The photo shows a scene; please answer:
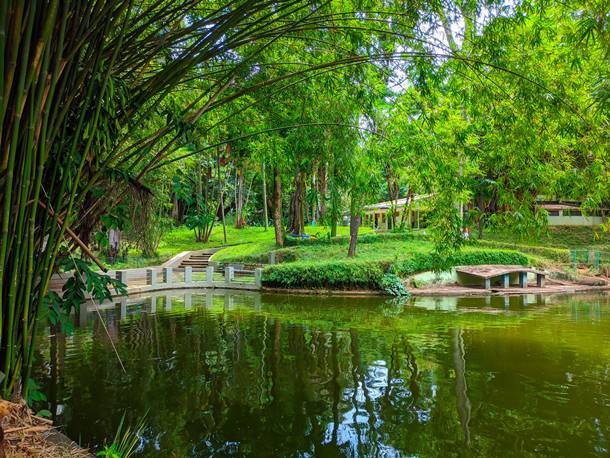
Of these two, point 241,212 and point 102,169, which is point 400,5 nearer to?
point 102,169

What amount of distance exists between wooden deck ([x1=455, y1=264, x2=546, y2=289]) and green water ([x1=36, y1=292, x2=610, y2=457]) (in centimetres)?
489

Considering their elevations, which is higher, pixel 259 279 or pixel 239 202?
pixel 239 202

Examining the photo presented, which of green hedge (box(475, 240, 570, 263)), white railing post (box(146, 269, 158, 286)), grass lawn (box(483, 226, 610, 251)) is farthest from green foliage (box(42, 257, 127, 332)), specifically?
grass lawn (box(483, 226, 610, 251))

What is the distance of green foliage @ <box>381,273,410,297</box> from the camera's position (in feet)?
41.7

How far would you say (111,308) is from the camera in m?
10.1

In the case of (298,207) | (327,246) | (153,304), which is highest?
(298,207)

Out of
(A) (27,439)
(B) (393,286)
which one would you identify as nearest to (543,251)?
(B) (393,286)

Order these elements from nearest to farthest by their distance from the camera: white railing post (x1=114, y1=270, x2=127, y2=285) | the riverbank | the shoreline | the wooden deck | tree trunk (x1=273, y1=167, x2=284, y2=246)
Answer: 1. the riverbank
2. white railing post (x1=114, y1=270, x2=127, y2=285)
3. the shoreline
4. the wooden deck
5. tree trunk (x1=273, y1=167, x2=284, y2=246)

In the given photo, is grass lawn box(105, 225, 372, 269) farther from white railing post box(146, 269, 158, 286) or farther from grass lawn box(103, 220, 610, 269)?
white railing post box(146, 269, 158, 286)

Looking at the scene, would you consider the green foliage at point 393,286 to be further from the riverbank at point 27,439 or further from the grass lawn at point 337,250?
the riverbank at point 27,439

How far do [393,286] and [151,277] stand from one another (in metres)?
7.34

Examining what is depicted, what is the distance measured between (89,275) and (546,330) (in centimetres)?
772

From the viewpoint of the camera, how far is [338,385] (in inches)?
187

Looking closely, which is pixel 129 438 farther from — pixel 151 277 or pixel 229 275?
pixel 229 275
